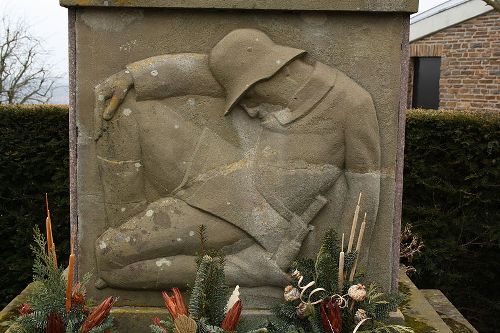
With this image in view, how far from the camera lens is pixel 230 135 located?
3.08 m

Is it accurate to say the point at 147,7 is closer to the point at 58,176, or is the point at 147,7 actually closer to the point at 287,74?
the point at 287,74

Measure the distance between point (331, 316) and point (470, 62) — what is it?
875cm

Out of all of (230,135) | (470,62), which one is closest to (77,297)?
(230,135)

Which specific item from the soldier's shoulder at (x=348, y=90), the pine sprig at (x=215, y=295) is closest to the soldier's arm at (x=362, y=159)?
the soldier's shoulder at (x=348, y=90)

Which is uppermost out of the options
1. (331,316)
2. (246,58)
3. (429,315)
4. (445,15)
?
(445,15)

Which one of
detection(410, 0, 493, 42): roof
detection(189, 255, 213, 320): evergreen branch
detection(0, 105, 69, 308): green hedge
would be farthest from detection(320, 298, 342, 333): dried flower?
detection(410, 0, 493, 42): roof

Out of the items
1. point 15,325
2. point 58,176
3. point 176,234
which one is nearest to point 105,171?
point 176,234

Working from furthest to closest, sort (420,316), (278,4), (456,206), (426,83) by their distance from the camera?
(426,83) < (456,206) < (420,316) < (278,4)

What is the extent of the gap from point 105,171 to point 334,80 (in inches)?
51.6

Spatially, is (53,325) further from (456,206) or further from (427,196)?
(456,206)

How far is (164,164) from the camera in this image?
3076 mm

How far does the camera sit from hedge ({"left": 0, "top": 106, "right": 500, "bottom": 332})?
5395mm

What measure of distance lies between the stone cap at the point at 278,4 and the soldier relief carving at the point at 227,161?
155mm

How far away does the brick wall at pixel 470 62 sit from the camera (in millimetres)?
9891
